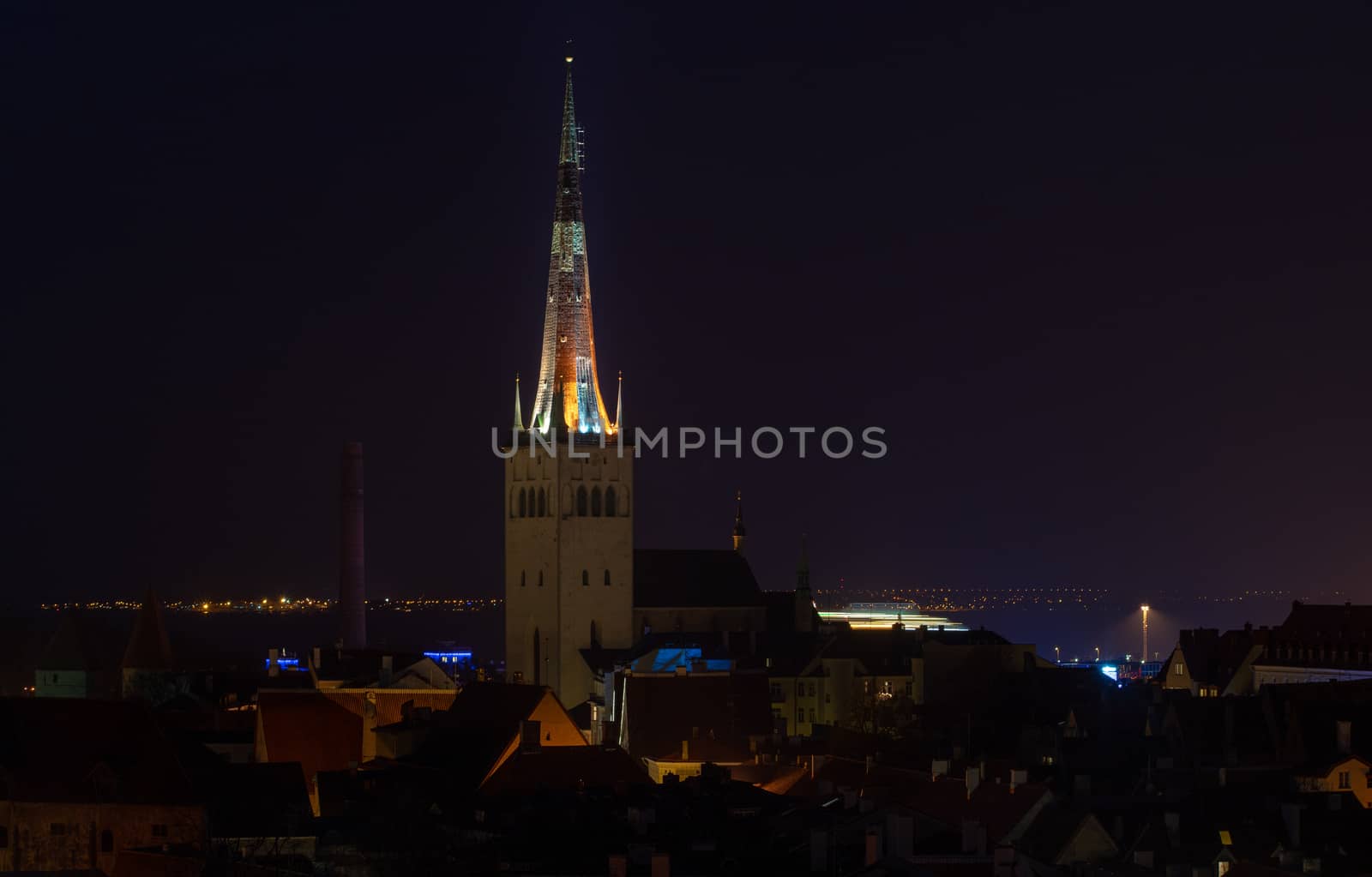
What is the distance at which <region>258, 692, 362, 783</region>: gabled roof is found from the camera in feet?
231

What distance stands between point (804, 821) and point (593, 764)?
42.5 feet

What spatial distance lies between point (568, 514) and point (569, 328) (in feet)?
28.3

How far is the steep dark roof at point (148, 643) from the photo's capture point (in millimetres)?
102875

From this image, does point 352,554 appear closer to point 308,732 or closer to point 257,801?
point 308,732

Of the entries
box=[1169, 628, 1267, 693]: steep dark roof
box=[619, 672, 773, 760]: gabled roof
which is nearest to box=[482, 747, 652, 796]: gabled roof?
box=[619, 672, 773, 760]: gabled roof

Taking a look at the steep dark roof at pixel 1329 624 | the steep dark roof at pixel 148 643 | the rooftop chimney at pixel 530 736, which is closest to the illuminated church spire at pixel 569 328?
the steep dark roof at pixel 148 643

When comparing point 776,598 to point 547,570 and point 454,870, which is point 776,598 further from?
point 454,870

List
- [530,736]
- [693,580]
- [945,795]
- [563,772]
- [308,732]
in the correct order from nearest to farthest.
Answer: [945,795] < [563,772] < [530,736] < [308,732] < [693,580]

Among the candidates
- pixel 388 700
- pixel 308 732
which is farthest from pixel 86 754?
pixel 388 700

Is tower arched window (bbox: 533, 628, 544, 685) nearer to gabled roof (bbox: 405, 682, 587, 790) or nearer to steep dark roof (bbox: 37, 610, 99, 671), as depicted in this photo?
steep dark roof (bbox: 37, 610, 99, 671)

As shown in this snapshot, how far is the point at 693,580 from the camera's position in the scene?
115625 mm

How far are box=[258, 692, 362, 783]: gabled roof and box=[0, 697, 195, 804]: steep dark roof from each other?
1118cm

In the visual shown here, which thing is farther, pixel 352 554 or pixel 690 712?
pixel 352 554

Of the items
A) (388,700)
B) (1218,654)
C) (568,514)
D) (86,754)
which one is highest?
(568,514)
